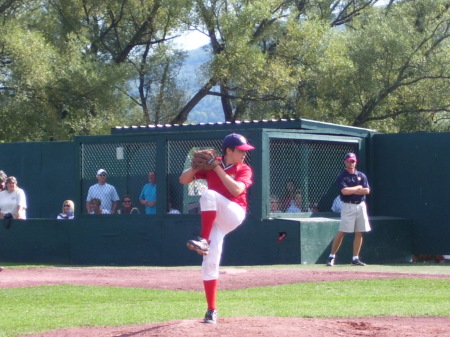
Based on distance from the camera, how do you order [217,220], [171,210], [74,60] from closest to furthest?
[217,220]
[171,210]
[74,60]

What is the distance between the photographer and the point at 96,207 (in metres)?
16.3

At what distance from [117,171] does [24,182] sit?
157 inches

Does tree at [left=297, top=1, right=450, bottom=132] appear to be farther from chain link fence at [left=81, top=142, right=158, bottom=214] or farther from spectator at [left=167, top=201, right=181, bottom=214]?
spectator at [left=167, top=201, right=181, bottom=214]

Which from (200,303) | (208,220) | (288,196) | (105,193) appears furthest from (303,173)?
(208,220)

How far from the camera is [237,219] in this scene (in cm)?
742

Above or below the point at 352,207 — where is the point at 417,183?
above

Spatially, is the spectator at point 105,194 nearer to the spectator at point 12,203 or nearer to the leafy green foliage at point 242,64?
the spectator at point 12,203

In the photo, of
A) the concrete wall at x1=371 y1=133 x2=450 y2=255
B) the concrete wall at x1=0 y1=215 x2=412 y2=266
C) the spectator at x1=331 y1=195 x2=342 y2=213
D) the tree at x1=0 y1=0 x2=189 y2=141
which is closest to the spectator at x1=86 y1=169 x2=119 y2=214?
the concrete wall at x1=0 y1=215 x2=412 y2=266

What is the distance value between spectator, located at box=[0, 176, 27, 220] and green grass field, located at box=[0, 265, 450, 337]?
17.2 feet

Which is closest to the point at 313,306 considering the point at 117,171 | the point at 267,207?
the point at 267,207

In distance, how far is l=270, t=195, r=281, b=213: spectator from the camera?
50.0 ft

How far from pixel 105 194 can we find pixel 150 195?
927 mm

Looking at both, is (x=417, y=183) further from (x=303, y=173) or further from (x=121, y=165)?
(x=121, y=165)

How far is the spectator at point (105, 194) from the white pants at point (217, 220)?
8949 mm
